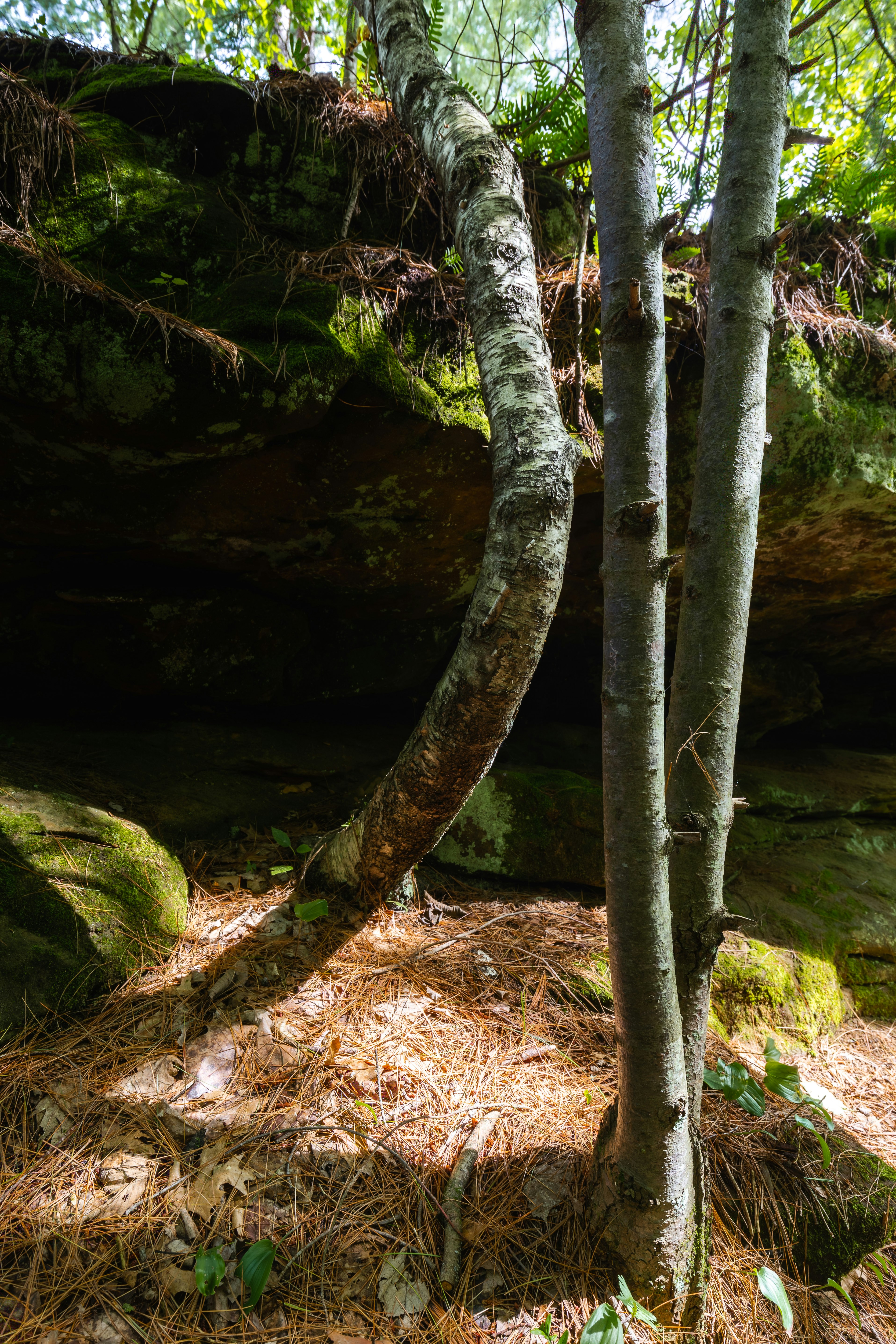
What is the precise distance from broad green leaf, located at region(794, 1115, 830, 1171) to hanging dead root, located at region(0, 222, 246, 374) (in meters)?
3.84

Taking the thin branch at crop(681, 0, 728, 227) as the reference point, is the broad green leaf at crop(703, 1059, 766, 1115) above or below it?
below

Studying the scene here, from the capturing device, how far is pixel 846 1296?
172 cm

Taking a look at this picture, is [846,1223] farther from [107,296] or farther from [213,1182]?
[107,296]

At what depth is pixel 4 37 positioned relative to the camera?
10.9 ft

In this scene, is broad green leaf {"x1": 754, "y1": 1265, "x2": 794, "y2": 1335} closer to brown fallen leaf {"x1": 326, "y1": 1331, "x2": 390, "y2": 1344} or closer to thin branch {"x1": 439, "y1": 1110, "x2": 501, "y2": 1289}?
thin branch {"x1": 439, "y1": 1110, "x2": 501, "y2": 1289}

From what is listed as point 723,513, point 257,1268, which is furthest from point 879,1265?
point 723,513

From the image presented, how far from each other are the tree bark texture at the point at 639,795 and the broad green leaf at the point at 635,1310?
7 centimetres

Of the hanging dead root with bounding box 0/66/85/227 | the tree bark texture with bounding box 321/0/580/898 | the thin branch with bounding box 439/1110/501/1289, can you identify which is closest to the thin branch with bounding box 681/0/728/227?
the tree bark texture with bounding box 321/0/580/898

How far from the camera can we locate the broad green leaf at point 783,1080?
2.25 m

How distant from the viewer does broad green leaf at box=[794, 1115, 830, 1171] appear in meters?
2.08

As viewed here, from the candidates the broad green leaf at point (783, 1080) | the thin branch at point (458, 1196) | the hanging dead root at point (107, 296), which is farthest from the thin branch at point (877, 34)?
the thin branch at point (458, 1196)

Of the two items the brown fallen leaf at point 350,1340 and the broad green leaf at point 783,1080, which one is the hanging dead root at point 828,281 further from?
the brown fallen leaf at point 350,1340

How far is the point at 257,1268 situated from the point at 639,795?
5.08 feet

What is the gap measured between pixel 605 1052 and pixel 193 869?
2069 mm
